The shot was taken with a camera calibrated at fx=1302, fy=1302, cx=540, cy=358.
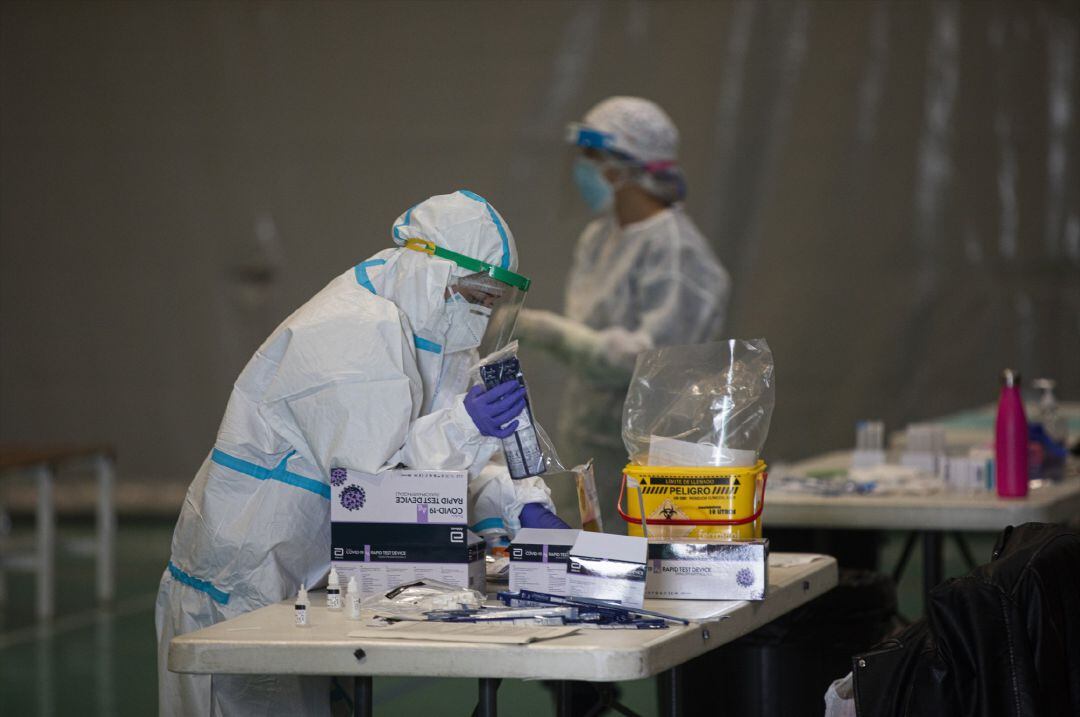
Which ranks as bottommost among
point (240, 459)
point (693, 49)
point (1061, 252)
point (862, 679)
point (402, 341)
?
point (862, 679)

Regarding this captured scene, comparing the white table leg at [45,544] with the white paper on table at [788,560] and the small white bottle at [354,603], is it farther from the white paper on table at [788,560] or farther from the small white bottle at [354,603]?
the small white bottle at [354,603]

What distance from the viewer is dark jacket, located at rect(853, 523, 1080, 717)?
166cm

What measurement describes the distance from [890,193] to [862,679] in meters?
5.19

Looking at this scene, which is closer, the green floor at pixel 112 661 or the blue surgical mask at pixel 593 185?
the green floor at pixel 112 661

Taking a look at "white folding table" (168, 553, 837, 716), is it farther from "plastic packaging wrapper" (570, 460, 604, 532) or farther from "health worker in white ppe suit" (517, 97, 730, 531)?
"health worker in white ppe suit" (517, 97, 730, 531)

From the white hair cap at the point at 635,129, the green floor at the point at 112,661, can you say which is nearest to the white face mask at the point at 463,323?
the green floor at the point at 112,661

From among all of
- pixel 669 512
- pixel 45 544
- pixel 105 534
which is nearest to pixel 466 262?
pixel 669 512

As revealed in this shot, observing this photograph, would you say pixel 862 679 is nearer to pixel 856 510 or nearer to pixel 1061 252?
pixel 856 510

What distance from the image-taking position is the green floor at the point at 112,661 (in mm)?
3803

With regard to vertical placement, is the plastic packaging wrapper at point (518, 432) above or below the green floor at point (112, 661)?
above

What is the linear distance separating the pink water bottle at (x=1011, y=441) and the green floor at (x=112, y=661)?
126cm

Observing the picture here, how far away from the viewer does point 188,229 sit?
7.34 metres

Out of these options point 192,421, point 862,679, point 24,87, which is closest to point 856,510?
point 862,679

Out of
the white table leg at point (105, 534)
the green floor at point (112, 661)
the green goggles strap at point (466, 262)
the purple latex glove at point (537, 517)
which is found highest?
the green goggles strap at point (466, 262)
